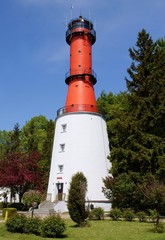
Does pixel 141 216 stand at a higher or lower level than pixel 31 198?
lower

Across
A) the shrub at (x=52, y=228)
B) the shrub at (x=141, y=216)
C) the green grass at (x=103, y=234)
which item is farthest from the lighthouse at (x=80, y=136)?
the shrub at (x=52, y=228)

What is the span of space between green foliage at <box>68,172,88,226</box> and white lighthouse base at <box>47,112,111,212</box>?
1281 cm

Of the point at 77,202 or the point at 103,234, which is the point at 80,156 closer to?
the point at 77,202

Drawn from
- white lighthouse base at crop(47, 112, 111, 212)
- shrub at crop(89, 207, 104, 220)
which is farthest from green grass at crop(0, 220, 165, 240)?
white lighthouse base at crop(47, 112, 111, 212)

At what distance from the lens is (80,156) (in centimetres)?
3244

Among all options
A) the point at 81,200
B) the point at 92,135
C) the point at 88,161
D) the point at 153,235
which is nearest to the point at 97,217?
the point at 81,200

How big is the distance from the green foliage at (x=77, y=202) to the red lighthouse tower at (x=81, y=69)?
16214 millimetres

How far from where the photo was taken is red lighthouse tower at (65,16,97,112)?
114 feet

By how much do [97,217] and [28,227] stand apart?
26.7ft

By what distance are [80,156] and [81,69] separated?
10479 mm

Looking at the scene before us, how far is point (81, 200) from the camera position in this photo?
18297 millimetres

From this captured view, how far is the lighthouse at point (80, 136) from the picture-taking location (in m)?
31.9

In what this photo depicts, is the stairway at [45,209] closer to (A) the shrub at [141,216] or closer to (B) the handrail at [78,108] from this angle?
(A) the shrub at [141,216]

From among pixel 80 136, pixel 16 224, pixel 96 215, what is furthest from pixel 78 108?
pixel 16 224
